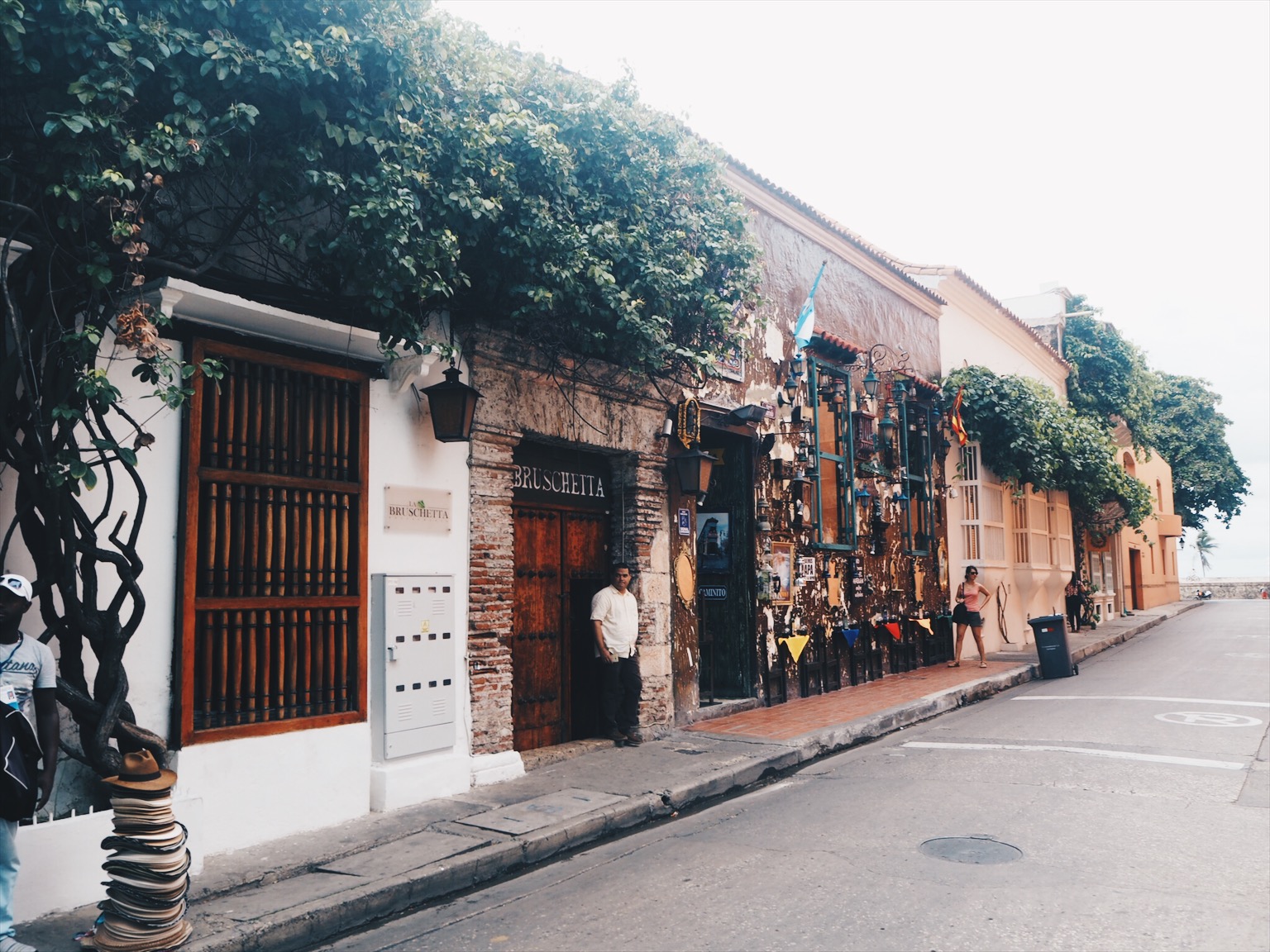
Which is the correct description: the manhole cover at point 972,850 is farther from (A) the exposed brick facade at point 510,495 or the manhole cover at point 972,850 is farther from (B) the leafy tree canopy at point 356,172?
(B) the leafy tree canopy at point 356,172

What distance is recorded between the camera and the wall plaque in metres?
7.64

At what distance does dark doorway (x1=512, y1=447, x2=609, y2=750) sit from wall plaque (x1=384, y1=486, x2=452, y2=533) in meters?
1.17

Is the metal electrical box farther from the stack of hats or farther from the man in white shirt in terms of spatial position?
the stack of hats

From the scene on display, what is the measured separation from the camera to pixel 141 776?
495 cm

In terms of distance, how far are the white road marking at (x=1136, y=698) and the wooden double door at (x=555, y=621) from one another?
6681mm

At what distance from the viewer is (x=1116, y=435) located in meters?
30.9

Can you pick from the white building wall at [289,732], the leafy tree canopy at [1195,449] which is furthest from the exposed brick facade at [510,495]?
the leafy tree canopy at [1195,449]

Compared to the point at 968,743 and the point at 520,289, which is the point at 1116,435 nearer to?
A: the point at 968,743

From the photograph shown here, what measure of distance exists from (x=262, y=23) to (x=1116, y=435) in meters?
30.4

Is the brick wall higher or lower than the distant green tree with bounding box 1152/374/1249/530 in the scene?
lower

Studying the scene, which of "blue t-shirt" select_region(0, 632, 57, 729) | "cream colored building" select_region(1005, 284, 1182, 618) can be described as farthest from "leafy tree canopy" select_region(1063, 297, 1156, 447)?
"blue t-shirt" select_region(0, 632, 57, 729)

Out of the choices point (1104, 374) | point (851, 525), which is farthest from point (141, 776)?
point (1104, 374)

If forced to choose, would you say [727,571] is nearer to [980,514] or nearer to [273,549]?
[273,549]

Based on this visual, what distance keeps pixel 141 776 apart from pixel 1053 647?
1426 cm
